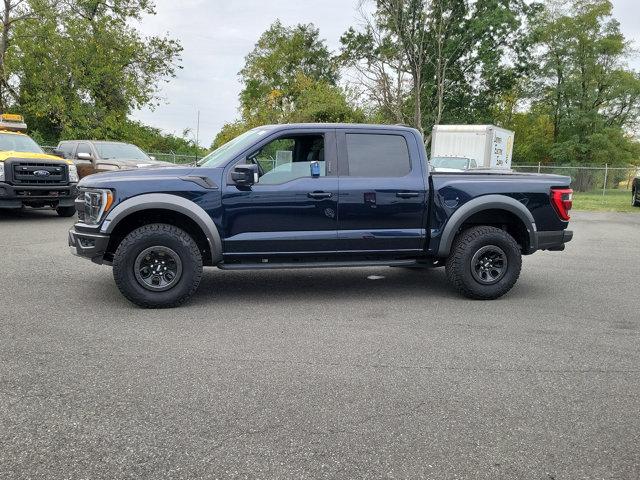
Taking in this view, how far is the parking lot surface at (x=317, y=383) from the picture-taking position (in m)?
2.72

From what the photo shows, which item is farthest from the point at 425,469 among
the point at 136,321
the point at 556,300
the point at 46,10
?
the point at 46,10

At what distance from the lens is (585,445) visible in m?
2.92

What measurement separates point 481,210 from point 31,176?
9.97 meters

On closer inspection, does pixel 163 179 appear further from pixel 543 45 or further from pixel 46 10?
pixel 543 45

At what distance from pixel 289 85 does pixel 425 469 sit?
58.1m

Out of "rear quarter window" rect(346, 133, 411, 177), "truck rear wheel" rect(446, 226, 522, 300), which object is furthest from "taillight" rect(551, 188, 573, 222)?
"rear quarter window" rect(346, 133, 411, 177)

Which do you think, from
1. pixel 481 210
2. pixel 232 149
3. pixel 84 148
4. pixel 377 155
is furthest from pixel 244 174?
pixel 84 148

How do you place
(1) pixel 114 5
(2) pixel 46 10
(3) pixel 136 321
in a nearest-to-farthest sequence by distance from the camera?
(3) pixel 136 321 < (2) pixel 46 10 < (1) pixel 114 5

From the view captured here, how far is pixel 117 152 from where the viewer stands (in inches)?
584

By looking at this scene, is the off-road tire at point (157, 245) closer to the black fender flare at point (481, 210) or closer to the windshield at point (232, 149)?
the windshield at point (232, 149)

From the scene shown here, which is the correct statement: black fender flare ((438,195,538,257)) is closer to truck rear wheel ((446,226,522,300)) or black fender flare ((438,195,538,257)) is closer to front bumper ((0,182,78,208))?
truck rear wheel ((446,226,522,300))

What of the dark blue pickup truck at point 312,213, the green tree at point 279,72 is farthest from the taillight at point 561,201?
the green tree at point 279,72

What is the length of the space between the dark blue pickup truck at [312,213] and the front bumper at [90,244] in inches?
0.5

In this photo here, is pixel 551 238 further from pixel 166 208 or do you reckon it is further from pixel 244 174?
pixel 166 208
